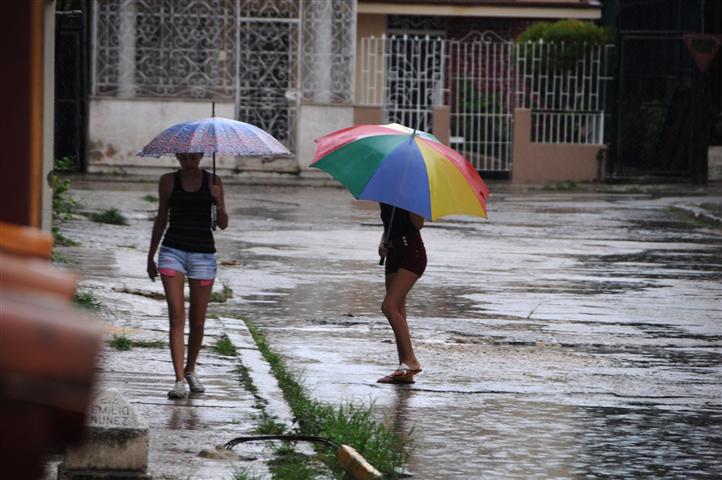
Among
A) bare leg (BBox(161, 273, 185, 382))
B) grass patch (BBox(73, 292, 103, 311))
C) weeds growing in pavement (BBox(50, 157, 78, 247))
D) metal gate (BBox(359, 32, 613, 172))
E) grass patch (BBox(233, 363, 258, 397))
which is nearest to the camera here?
bare leg (BBox(161, 273, 185, 382))

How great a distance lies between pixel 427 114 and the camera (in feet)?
105

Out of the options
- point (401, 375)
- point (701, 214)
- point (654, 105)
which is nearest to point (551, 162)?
point (654, 105)

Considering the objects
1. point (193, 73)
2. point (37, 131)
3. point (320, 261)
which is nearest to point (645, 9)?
point (193, 73)

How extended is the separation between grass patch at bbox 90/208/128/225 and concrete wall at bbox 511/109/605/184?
13.1 m

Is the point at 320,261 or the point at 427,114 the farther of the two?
the point at 427,114

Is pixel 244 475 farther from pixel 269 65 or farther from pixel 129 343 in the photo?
pixel 269 65

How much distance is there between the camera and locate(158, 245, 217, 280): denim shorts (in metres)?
8.47

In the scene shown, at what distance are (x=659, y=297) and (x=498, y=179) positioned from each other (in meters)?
18.1

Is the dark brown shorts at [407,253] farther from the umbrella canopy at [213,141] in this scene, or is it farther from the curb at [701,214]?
the curb at [701,214]

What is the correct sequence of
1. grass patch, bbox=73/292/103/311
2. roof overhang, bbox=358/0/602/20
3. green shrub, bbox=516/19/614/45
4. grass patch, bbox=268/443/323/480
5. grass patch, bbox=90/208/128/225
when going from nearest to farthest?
grass patch, bbox=268/443/323/480
grass patch, bbox=73/292/103/311
grass patch, bbox=90/208/128/225
green shrub, bbox=516/19/614/45
roof overhang, bbox=358/0/602/20

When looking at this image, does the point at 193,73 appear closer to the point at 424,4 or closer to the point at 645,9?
the point at 424,4

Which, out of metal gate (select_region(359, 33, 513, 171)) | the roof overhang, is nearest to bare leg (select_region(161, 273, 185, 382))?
metal gate (select_region(359, 33, 513, 171))

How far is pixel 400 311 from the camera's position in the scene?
9.64 m

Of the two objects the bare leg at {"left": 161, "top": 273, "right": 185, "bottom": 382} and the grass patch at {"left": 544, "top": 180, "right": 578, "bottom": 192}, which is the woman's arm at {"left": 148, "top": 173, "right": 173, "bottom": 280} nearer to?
the bare leg at {"left": 161, "top": 273, "right": 185, "bottom": 382}
